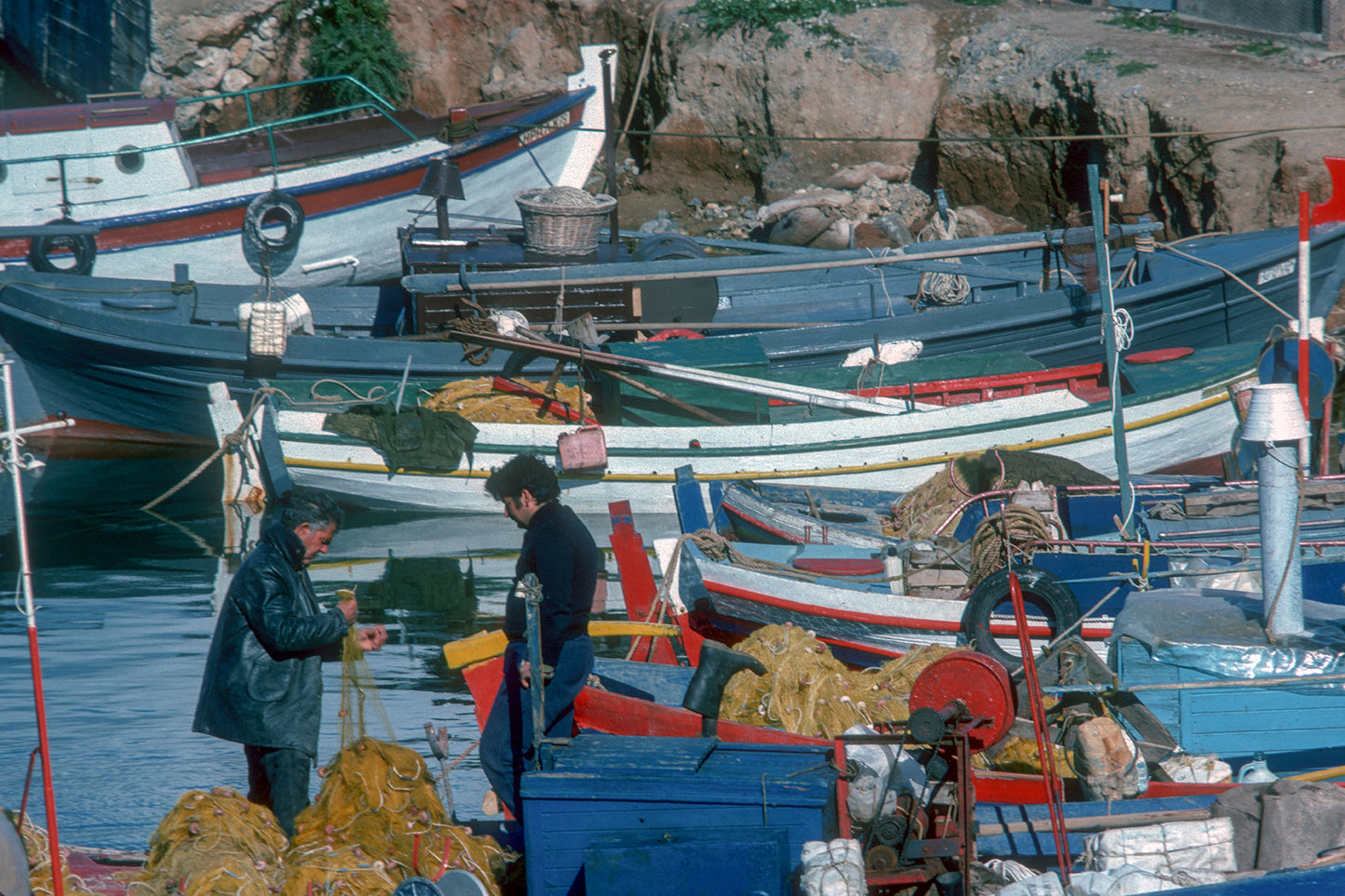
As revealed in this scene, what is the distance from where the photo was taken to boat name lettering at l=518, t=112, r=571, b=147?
17359mm

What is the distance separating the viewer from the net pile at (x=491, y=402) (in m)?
11.8

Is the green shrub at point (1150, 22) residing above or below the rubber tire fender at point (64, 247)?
above

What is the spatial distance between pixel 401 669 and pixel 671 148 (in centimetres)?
1416

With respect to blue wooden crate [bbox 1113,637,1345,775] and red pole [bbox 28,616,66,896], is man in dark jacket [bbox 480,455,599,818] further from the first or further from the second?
blue wooden crate [bbox 1113,637,1345,775]

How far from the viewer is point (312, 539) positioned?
456cm

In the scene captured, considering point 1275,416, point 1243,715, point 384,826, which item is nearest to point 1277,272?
point 1275,416

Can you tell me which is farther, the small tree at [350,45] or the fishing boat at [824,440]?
the small tree at [350,45]

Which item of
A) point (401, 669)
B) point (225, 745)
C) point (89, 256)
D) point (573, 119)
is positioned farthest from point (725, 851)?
point (573, 119)

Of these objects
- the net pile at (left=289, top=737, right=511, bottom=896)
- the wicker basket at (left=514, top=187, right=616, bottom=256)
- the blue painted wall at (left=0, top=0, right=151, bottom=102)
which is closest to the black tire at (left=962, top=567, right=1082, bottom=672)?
the net pile at (left=289, top=737, right=511, bottom=896)

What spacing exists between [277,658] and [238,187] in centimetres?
1253

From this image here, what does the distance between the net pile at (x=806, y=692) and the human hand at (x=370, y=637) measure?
1695 millimetres

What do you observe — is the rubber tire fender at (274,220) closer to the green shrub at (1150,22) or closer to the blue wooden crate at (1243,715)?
the green shrub at (1150,22)

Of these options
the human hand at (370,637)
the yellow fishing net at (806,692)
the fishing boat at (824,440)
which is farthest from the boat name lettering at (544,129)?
the human hand at (370,637)

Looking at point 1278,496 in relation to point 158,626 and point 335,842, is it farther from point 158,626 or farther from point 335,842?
point 158,626
